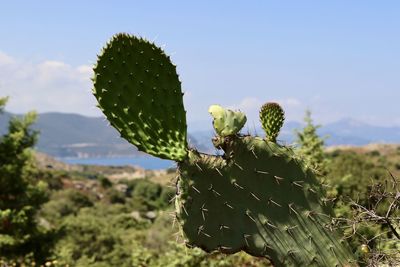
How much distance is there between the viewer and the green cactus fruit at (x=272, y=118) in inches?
121

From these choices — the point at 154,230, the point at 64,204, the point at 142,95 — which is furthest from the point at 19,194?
the point at 64,204

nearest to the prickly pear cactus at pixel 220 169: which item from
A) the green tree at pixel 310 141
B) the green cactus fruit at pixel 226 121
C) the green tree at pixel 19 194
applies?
the green cactus fruit at pixel 226 121

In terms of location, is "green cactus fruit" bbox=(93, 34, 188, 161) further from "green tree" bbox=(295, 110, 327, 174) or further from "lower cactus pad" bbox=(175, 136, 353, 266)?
"green tree" bbox=(295, 110, 327, 174)

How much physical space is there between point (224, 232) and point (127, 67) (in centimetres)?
106

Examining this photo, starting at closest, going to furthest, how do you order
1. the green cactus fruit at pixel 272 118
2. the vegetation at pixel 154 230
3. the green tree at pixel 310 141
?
the vegetation at pixel 154 230 → the green cactus fruit at pixel 272 118 → the green tree at pixel 310 141

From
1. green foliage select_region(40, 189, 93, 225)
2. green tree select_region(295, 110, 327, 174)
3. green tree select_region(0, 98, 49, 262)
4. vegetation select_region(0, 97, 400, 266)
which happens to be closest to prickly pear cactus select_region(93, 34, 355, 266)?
vegetation select_region(0, 97, 400, 266)

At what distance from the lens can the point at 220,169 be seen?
2.96 meters

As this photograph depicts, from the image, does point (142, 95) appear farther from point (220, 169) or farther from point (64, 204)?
point (64, 204)

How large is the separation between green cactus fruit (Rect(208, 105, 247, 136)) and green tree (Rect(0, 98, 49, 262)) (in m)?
10.8

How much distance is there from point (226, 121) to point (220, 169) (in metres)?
0.27

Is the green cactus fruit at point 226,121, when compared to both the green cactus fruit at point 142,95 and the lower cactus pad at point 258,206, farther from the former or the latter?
the green cactus fruit at point 142,95

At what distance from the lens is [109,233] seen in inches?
1004

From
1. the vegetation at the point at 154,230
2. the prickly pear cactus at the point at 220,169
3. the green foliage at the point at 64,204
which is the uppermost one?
the prickly pear cactus at the point at 220,169

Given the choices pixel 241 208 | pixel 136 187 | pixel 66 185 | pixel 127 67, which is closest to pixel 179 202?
pixel 241 208
